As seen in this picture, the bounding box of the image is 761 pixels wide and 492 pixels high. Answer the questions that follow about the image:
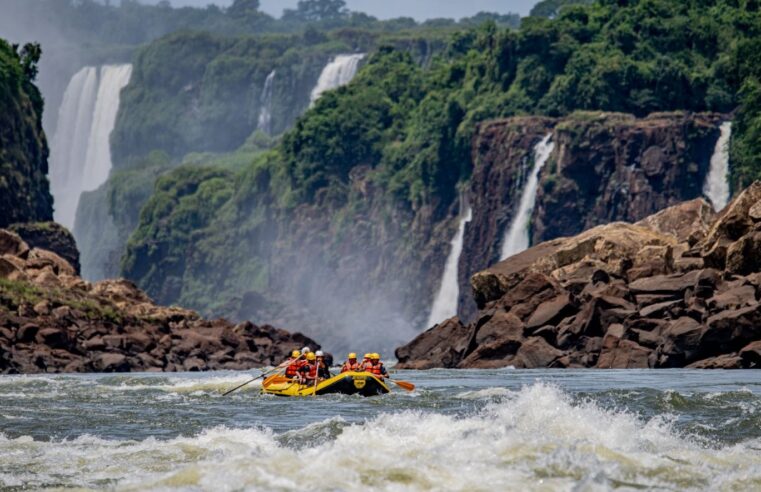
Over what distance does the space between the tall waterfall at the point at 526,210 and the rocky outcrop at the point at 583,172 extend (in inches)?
19.4

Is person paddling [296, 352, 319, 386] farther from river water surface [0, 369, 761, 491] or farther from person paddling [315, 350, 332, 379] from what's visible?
river water surface [0, 369, 761, 491]

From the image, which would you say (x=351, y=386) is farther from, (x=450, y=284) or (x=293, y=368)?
(x=450, y=284)

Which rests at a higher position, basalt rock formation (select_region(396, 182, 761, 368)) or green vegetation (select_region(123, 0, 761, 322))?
green vegetation (select_region(123, 0, 761, 322))

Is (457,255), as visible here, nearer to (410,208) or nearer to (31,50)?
(410,208)

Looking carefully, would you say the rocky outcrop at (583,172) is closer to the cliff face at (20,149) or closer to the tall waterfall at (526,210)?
the tall waterfall at (526,210)

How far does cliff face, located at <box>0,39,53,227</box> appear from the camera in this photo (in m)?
119

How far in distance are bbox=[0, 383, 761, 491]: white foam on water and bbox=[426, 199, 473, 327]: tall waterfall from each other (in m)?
115

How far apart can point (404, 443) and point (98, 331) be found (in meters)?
60.1

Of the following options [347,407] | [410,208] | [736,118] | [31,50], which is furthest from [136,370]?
[410,208]

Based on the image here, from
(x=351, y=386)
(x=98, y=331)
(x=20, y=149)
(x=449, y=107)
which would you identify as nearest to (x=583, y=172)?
(x=449, y=107)

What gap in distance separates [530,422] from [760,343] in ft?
88.3

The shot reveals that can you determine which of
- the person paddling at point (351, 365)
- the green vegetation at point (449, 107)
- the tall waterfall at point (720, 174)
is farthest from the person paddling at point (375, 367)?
the tall waterfall at point (720, 174)

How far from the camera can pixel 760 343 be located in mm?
58250

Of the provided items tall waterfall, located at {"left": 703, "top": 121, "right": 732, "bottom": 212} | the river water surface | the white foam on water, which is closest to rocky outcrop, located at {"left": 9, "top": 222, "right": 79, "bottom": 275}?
tall waterfall, located at {"left": 703, "top": 121, "right": 732, "bottom": 212}
